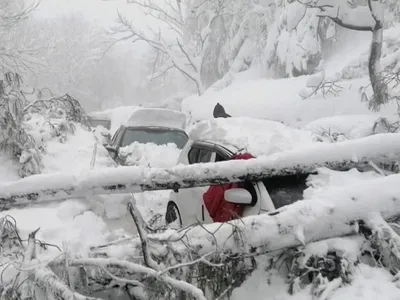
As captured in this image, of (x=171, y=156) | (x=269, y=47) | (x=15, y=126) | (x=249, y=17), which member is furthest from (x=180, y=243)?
(x=249, y=17)

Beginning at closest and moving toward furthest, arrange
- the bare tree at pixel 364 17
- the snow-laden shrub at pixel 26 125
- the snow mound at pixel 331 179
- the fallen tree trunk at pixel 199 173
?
1. the snow mound at pixel 331 179
2. the fallen tree trunk at pixel 199 173
3. the snow-laden shrub at pixel 26 125
4. the bare tree at pixel 364 17

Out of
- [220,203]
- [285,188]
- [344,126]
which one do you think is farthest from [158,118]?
[285,188]

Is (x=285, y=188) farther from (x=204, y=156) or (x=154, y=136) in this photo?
(x=154, y=136)

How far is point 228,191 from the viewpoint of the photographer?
4.14 metres

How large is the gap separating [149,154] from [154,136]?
50.3 inches

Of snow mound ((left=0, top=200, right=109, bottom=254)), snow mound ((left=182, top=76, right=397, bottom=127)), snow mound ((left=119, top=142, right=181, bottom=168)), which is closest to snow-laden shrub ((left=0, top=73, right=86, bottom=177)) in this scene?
snow mound ((left=0, top=200, right=109, bottom=254))

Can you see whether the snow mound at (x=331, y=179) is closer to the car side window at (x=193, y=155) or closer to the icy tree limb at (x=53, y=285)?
the car side window at (x=193, y=155)

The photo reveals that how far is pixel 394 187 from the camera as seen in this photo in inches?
139

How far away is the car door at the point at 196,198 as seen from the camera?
503 cm

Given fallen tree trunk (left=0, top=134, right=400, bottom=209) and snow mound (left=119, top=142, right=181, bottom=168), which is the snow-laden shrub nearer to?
fallen tree trunk (left=0, top=134, right=400, bottom=209)

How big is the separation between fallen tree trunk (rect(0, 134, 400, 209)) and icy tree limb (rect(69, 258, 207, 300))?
1.24m

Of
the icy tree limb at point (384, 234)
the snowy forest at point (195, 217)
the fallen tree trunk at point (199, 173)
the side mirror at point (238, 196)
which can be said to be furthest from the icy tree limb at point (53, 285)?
the icy tree limb at point (384, 234)

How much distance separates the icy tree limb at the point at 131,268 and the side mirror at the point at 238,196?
1.33 metres

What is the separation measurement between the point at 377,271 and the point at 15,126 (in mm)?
5054
